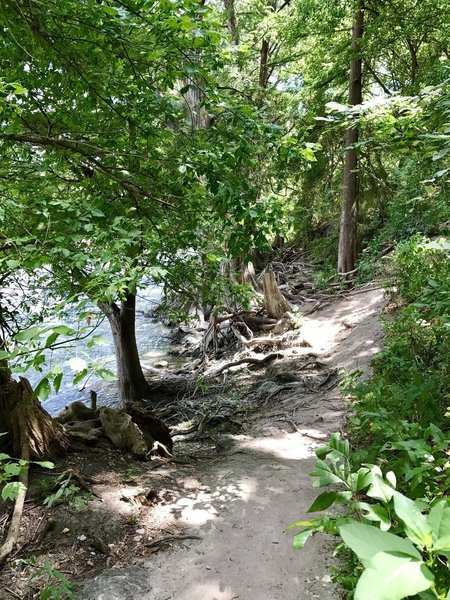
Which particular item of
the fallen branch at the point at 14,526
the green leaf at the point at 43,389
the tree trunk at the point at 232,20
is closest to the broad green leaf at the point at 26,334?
the green leaf at the point at 43,389

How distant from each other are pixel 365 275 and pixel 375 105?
381 inches

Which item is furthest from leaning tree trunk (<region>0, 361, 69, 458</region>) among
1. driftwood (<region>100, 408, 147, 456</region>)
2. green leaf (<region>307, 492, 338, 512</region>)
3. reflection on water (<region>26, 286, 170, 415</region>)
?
green leaf (<region>307, 492, 338, 512</region>)

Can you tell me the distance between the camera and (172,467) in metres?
5.64

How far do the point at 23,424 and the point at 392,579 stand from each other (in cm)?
472

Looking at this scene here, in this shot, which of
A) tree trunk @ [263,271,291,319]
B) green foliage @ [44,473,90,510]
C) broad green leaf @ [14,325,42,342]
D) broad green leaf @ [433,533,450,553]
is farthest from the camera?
tree trunk @ [263,271,291,319]

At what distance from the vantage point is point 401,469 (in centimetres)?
228

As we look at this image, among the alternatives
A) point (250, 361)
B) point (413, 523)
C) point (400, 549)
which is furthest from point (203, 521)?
point (250, 361)

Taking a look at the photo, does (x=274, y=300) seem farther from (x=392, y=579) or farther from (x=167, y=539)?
(x=392, y=579)

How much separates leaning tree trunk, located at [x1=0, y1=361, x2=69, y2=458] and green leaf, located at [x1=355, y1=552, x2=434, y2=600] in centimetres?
450

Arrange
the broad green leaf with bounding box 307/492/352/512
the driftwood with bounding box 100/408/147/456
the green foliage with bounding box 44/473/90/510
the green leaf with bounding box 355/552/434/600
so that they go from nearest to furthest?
the green leaf with bounding box 355/552/434/600 < the broad green leaf with bounding box 307/492/352/512 < the green foliage with bounding box 44/473/90/510 < the driftwood with bounding box 100/408/147/456

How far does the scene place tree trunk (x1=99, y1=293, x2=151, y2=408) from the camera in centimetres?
950

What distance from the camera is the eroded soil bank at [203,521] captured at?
324 cm

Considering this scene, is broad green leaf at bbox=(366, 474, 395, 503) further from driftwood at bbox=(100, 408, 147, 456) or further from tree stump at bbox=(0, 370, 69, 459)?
driftwood at bbox=(100, 408, 147, 456)

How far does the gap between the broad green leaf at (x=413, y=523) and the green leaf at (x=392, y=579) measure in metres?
0.16
